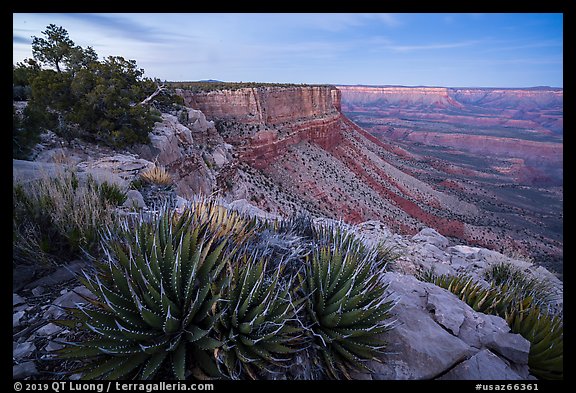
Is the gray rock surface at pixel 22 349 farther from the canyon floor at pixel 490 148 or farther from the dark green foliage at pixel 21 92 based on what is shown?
the dark green foliage at pixel 21 92

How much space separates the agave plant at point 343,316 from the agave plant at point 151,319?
0.78 metres

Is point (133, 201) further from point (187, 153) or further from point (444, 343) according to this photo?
point (187, 153)

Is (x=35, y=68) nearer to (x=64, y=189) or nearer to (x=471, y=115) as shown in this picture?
(x=64, y=189)

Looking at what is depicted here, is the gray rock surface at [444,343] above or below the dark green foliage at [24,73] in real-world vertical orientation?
below

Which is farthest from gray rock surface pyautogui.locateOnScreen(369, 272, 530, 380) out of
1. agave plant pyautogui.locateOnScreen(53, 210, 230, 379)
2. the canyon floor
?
the canyon floor

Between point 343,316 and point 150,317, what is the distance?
138cm

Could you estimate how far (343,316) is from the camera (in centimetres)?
240

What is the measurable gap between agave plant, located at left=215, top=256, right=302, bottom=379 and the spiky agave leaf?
11cm

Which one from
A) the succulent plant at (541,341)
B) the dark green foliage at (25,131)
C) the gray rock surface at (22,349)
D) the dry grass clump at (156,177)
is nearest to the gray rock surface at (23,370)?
the gray rock surface at (22,349)

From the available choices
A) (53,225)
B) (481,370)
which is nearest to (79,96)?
(53,225)

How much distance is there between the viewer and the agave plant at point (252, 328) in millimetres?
2027

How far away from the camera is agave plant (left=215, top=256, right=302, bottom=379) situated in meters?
2.03

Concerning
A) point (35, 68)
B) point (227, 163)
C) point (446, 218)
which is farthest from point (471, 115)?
point (35, 68)
